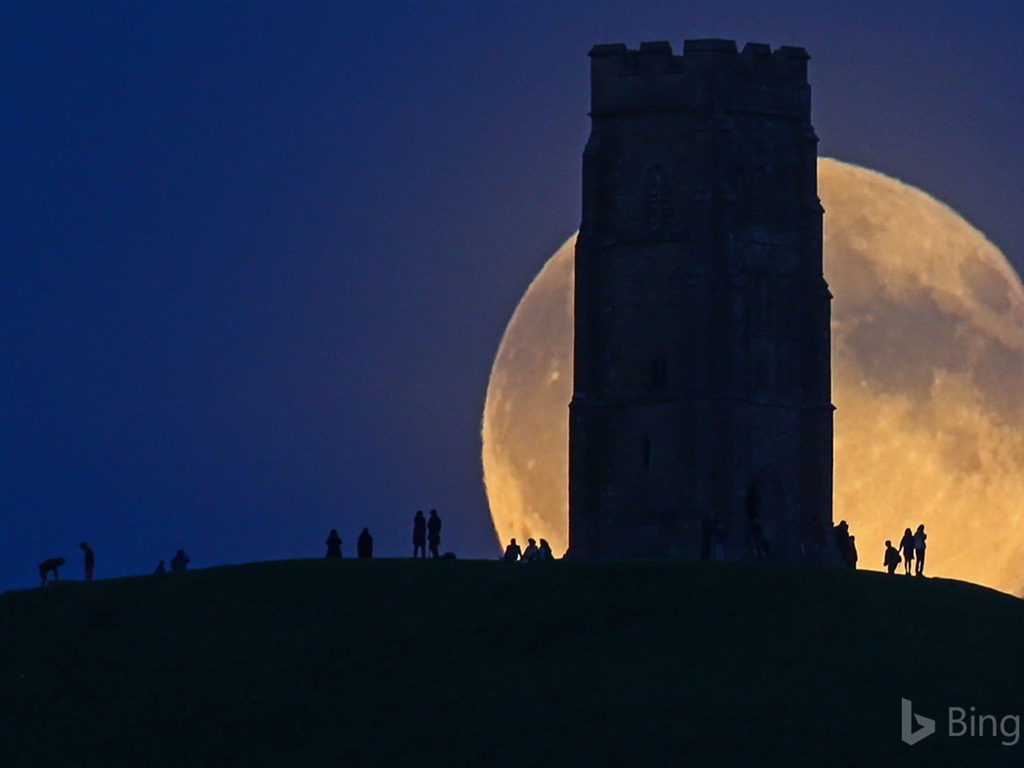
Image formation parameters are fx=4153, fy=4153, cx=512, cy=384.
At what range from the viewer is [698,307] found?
112m

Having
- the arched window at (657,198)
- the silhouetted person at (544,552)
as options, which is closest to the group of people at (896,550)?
the silhouetted person at (544,552)

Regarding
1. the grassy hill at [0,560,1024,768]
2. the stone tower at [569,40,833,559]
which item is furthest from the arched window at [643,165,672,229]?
the grassy hill at [0,560,1024,768]

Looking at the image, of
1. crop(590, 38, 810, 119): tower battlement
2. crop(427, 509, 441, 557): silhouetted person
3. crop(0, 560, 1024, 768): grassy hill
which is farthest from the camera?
crop(590, 38, 810, 119): tower battlement

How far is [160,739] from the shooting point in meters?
82.8

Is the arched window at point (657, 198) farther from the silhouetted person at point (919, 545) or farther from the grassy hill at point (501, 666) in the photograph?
the grassy hill at point (501, 666)

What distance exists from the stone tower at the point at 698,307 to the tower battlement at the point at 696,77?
0.04 m

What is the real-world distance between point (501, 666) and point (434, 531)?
53.1 feet

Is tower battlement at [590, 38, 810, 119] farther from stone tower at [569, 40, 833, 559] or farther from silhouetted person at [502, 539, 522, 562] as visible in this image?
silhouetted person at [502, 539, 522, 562]

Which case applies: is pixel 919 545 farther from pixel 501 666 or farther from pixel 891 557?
pixel 501 666

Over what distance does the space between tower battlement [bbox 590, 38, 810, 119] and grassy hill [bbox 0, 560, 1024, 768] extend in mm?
24019

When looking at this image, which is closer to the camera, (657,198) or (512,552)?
(512,552)

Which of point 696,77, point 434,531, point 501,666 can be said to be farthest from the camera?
point 696,77

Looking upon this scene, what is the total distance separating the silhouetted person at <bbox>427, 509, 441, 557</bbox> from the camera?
100438mm

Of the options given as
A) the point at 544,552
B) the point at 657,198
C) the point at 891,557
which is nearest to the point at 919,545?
the point at 891,557
